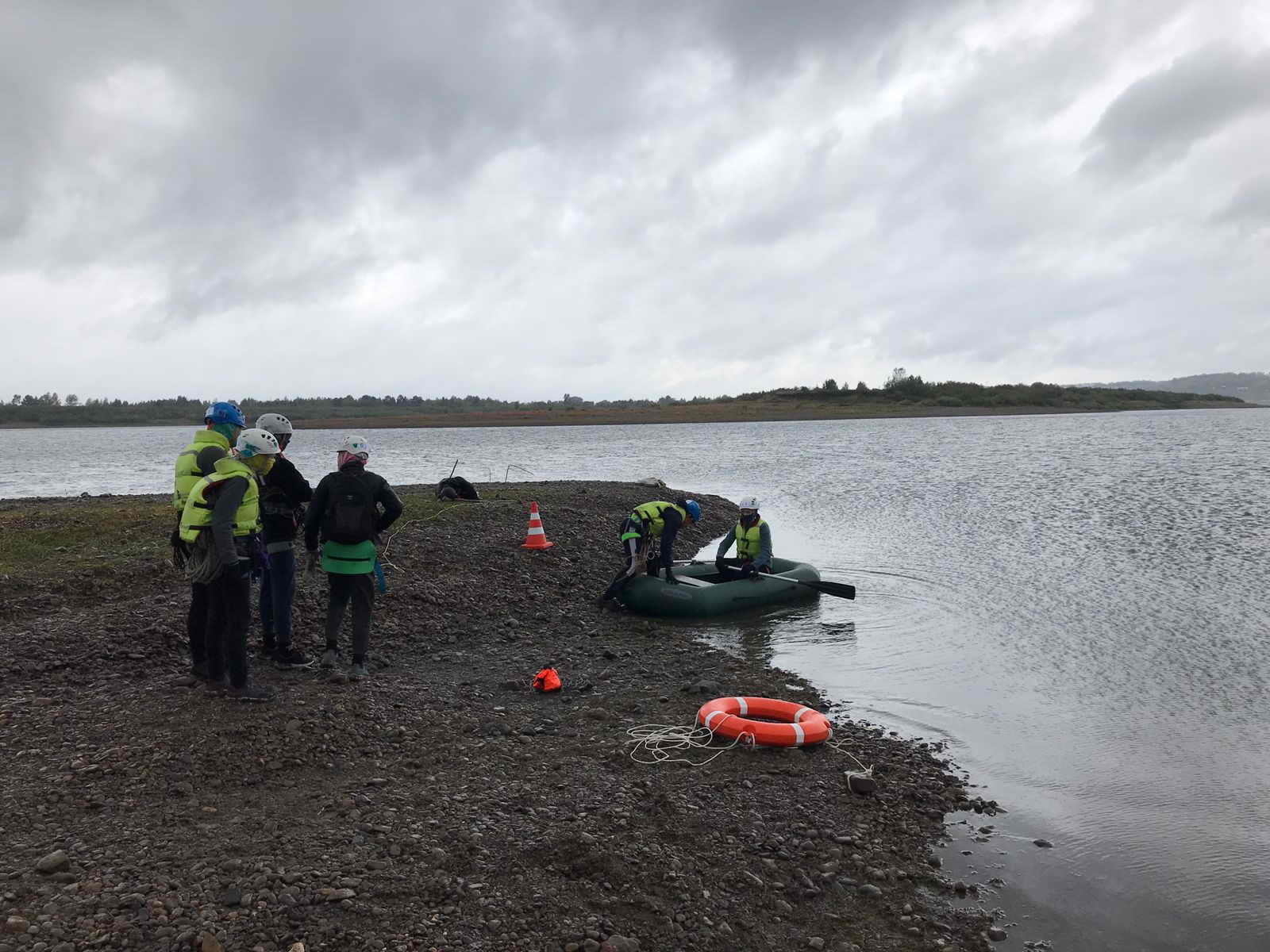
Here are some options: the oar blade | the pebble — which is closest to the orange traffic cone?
the oar blade

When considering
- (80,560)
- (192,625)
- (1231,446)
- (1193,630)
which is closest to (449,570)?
(80,560)

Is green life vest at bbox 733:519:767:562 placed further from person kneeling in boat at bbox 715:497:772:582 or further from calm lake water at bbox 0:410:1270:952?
calm lake water at bbox 0:410:1270:952

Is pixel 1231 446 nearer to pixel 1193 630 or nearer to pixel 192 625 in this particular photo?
pixel 1193 630

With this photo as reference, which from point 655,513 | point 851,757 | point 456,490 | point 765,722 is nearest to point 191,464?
point 765,722

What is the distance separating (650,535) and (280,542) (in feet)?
19.7

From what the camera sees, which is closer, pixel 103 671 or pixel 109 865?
pixel 109 865

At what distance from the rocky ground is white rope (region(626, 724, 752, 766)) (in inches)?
4.3

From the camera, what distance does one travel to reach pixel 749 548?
14.5 meters

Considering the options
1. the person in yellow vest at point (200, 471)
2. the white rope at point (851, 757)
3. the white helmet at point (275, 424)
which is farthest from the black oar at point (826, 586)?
the person in yellow vest at point (200, 471)

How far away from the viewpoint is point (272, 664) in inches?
334

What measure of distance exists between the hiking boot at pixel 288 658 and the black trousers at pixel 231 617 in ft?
3.43

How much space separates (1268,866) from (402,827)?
19.3 ft

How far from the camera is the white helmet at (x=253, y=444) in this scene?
7.81 meters

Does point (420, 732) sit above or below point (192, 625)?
below
